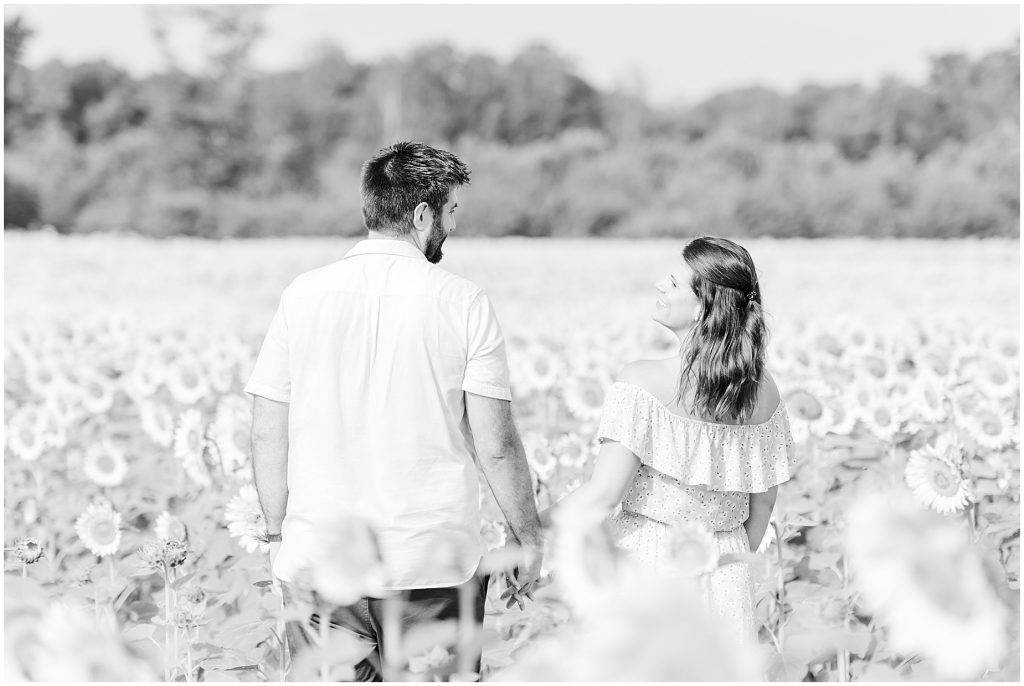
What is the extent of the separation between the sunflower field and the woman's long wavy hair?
37 centimetres

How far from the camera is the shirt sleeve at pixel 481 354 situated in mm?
1988

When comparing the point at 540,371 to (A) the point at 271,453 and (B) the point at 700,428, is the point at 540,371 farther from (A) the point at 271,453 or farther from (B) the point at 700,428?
(A) the point at 271,453

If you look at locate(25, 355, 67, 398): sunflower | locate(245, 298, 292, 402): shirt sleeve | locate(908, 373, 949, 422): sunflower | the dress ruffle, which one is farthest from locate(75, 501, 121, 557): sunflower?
locate(908, 373, 949, 422): sunflower

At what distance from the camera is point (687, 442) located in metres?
2.15

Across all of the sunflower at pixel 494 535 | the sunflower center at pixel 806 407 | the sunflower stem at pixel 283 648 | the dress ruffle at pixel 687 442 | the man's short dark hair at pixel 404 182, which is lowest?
the sunflower stem at pixel 283 648

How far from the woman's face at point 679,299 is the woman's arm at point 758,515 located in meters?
0.40

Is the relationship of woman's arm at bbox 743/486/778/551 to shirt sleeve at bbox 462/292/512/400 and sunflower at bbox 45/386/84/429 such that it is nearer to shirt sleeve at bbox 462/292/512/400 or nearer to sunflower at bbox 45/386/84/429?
shirt sleeve at bbox 462/292/512/400

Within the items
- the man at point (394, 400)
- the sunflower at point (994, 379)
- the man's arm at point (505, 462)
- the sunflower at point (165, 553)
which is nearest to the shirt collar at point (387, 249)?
the man at point (394, 400)

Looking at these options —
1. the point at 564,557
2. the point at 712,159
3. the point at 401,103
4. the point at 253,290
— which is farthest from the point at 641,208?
the point at 564,557

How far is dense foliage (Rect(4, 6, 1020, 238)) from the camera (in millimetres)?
24281

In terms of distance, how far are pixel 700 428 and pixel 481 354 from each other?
18.4 inches

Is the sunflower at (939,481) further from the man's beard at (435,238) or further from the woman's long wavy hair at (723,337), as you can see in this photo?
the man's beard at (435,238)

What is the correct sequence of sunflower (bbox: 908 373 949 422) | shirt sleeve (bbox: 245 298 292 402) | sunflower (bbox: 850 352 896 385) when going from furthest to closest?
sunflower (bbox: 850 352 896 385), sunflower (bbox: 908 373 949 422), shirt sleeve (bbox: 245 298 292 402)

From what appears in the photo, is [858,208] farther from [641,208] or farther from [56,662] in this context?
[56,662]
